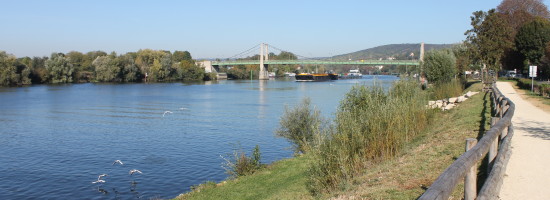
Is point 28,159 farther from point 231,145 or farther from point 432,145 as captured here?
point 432,145

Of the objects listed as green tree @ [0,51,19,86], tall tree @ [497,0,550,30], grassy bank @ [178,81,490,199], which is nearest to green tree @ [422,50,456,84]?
tall tree @ [497,0,550,30]

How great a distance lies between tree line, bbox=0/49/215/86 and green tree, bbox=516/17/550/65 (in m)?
79.1

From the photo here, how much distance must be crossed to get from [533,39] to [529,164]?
48516 mm

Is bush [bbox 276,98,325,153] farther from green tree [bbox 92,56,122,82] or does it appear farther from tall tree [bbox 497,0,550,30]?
green tree [bbox 92,56,122,82]

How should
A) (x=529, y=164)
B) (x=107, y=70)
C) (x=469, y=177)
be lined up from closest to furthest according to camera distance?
(x=469, y=177), (x=529, y=164), (x=107, y=70)

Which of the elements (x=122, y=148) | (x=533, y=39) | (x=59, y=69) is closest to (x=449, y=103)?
(x=122, y=148)

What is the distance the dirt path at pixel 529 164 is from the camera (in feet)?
21.8

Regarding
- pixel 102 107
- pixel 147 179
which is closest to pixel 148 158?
pixel 147 179

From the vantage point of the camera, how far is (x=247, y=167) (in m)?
16.2

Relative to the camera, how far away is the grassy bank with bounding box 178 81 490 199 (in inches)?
323

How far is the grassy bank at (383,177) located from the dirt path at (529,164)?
0.84 m

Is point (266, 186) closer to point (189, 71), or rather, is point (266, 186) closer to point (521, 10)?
point (521, 10)

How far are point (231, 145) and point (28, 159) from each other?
972 centimetres

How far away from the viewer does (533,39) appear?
1965 inches
